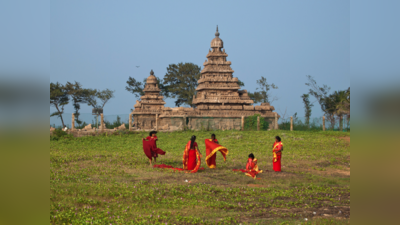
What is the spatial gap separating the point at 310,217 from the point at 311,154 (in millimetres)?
10704

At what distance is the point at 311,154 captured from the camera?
1727 centimetres

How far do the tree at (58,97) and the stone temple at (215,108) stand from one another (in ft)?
33.4

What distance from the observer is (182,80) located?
181 feet

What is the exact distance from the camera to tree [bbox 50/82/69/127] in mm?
43406

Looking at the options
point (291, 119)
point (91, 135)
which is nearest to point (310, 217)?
point (91, 135)

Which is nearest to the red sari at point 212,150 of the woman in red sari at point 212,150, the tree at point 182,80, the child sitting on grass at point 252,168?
the woman in red sari at point 212,150

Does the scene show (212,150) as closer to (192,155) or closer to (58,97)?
(192,155)

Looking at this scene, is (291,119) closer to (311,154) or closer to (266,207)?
(311,154)

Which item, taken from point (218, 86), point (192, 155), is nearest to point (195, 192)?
point (192, 155)

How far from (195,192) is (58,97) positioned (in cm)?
3980

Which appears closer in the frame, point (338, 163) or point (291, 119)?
point (338, 163)

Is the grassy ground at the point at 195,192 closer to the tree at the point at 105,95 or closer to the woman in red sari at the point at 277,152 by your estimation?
the woman in red sari at the point at 277,152
